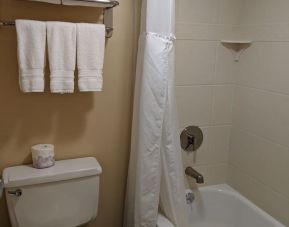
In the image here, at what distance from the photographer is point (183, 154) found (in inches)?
76.7

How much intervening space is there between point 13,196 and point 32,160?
0.20 m

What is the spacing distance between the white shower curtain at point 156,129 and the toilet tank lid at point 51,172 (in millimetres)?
257

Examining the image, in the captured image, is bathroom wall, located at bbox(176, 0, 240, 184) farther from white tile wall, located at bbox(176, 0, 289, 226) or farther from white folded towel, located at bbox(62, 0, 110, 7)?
white folded towel, located at bbox(62, 0, 110, 7)

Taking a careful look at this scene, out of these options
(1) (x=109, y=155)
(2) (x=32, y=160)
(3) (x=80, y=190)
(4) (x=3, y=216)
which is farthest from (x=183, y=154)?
(4) (x=3, y=216)

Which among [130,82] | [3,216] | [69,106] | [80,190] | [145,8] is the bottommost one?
[3,216]

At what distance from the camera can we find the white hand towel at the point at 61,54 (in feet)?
4.31

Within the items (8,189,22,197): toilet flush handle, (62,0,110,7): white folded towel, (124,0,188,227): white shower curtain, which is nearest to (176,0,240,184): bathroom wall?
(124,0,188,227): white shower curtain

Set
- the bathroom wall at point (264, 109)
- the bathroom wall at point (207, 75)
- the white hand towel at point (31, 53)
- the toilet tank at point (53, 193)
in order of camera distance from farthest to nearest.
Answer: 1. the bathroom wall at point (207, 75)
2. the bathroom wall at point (264, 109)
3. the toilet tank at point (53, 193)
4. the white hand towel at point (31, 53)

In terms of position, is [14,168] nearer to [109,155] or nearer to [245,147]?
[109,155]

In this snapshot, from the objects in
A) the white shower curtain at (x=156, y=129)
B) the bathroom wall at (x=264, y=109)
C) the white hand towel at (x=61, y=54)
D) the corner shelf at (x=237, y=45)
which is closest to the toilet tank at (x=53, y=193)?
the white shower curtain at (x=156, y=129)

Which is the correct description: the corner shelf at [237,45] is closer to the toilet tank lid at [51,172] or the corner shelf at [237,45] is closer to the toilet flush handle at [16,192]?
the toilet tank lid at [51,172]

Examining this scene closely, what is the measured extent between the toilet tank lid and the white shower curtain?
257 mm

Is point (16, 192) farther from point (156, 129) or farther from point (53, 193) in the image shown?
point (156, 129)

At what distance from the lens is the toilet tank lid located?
1.36 meters
